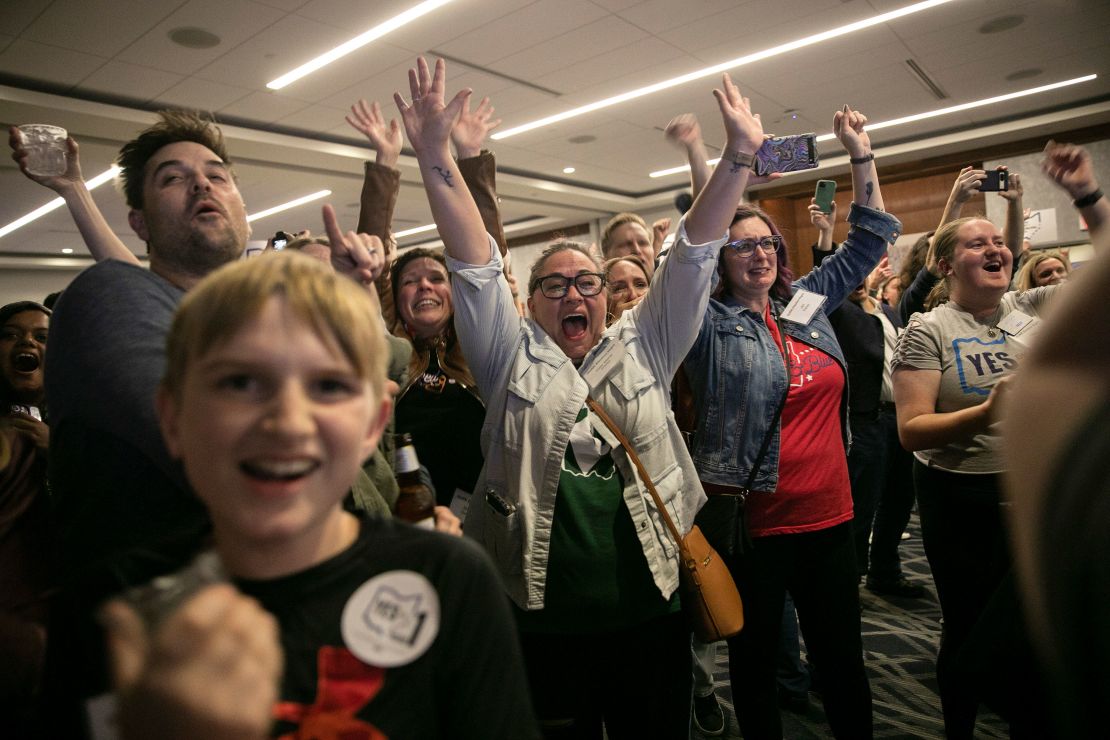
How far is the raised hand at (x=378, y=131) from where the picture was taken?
72.6 inches

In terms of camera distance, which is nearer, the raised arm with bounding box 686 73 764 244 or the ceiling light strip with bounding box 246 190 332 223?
the raised arm with bounding box 686 73 764 244

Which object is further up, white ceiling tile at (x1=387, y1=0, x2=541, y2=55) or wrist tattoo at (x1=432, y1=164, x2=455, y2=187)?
white ceiling tile at (x1=387, y1=0, x2=541, y2=55)

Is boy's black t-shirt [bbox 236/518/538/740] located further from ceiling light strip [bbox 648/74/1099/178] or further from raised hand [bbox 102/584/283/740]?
ceiling light strip [bbox 648/74/1099/178]

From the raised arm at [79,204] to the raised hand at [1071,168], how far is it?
8.67ft

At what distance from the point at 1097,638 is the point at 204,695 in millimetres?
623

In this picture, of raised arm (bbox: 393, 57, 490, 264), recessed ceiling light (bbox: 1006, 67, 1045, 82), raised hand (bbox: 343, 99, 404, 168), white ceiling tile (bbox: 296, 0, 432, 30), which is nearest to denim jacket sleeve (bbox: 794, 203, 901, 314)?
raised arm (bbox: 393, 57, 490, 264)

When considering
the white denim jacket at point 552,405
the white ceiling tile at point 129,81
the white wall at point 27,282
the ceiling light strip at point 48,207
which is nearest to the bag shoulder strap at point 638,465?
the white denim jacket at point 552,405

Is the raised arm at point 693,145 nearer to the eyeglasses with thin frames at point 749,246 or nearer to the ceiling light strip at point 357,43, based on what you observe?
the eyeglasses with thin frames at point 749,246

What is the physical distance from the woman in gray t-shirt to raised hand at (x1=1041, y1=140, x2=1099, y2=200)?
249 mm

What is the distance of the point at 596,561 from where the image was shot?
4.86 feet

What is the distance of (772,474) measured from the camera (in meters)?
1.88

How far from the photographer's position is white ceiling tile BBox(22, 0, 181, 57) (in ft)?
13.5

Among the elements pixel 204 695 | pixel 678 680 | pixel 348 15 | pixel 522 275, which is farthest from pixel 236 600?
pixel 522 275

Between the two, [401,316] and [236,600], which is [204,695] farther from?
[401,316]
